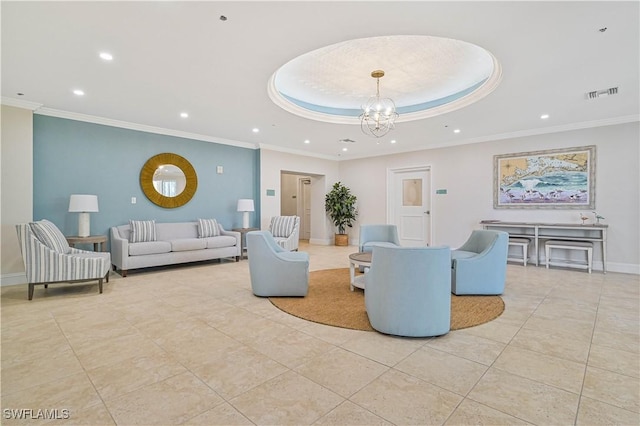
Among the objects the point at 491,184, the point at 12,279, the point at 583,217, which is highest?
the point at 491,184

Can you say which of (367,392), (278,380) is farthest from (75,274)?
(367,392)

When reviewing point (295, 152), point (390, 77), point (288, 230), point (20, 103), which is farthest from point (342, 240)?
point (20, 103)

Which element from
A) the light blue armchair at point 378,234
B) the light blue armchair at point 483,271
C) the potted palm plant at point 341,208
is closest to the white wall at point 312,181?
the potted palm plant at point 341,208

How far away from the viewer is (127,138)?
5.59 metres

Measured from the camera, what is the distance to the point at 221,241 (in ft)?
19.7

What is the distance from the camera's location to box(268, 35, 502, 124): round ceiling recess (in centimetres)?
358

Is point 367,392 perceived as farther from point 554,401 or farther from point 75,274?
point 75,274

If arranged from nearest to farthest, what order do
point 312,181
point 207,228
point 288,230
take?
point 207,228, point 288,230, point 312,181

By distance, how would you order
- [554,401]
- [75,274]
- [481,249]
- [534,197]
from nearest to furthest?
[554,401], [75,274], [481,249], [534,197]

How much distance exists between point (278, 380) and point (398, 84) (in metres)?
4.23

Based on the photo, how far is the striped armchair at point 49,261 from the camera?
365 cm

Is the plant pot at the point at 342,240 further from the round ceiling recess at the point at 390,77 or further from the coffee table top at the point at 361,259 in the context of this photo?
the coffee table top at the point at 361,259

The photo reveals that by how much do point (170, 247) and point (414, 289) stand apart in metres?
4.39

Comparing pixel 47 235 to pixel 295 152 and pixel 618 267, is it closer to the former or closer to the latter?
pixel 295 152
